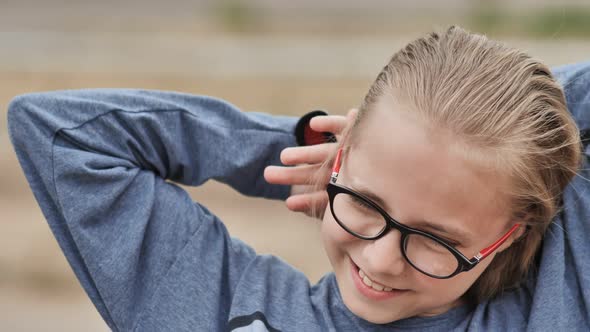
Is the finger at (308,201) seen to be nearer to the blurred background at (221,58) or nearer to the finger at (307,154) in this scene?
the finger at (307,154)

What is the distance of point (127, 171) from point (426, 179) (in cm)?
59

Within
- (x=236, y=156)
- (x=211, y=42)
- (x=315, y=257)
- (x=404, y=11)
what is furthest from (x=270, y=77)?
(x=236, y=156)

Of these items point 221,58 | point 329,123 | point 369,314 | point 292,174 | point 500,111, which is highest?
point 500,111

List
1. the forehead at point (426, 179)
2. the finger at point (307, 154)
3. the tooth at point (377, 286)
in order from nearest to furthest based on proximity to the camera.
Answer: the forehead at point (426, 179), the tooth at point (377, 286), the finger at point (307, 154)

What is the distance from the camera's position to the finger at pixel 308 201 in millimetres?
1607

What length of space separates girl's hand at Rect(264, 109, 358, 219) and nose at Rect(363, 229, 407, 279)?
0.31 metres

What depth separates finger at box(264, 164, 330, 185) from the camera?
161 centimetres

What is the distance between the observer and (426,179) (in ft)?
4.10

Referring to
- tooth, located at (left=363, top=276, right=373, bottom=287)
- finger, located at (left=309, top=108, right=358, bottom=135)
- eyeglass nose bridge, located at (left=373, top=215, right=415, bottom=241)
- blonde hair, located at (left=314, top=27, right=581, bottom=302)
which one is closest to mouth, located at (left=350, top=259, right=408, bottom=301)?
tooth, located at (left=363, top=276, right=373, bottom=287)

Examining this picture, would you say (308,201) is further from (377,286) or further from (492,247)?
(492,247)

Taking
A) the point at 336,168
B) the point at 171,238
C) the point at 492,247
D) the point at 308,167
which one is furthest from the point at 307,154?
the point at 492,247

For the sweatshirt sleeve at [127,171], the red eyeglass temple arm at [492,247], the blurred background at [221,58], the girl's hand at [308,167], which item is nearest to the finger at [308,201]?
the girl's hand at [308,167]

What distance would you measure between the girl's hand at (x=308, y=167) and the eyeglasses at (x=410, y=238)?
0.78ft

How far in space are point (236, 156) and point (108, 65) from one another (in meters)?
4.61
